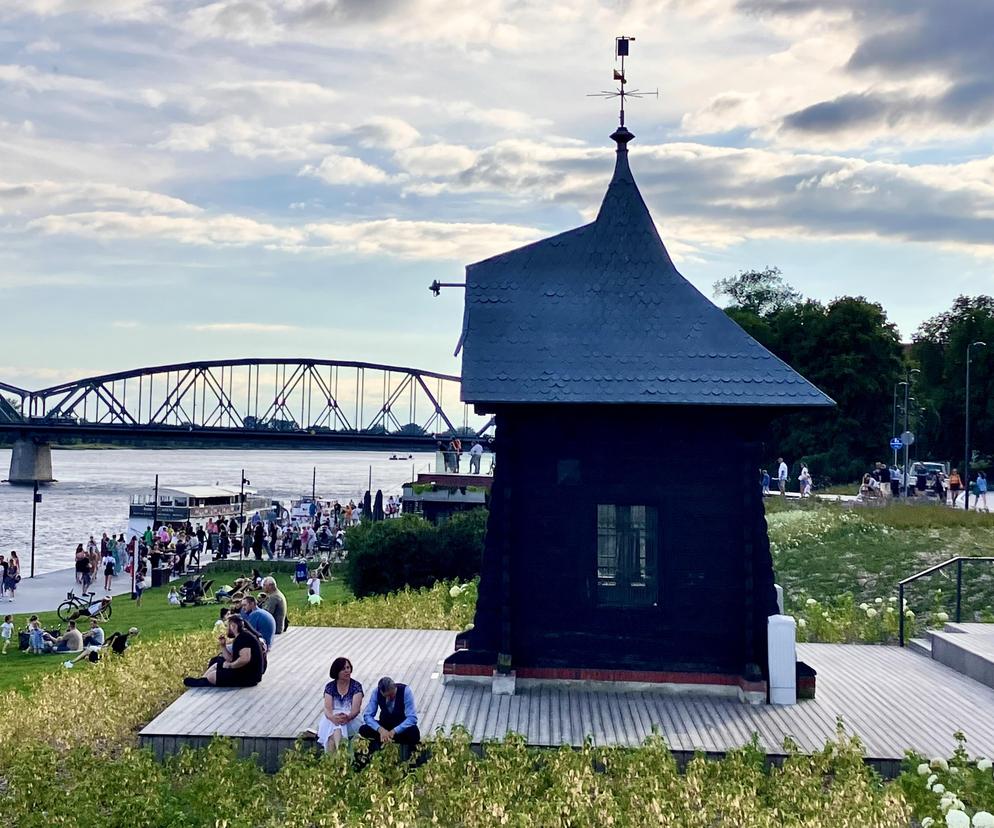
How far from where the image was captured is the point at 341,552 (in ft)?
130

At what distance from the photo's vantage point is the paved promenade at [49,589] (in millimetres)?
29719

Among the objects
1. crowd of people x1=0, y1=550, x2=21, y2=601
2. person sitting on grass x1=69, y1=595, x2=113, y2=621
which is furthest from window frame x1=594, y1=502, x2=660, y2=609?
crowd of people x1=0, y1=550, x2=21, y2=601

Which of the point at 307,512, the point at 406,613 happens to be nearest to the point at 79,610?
the point at 406,613

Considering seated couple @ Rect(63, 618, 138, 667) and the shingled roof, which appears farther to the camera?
seated couple @ Rect(63, 618, 138, 667)

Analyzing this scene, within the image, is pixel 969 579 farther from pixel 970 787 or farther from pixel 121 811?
pixel 121 811

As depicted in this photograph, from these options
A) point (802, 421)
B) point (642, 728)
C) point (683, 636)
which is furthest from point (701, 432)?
point (802, 421)

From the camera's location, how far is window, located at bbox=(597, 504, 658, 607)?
12.8 metres

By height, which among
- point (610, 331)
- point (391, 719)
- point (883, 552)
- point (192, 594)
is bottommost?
point (192, 594)

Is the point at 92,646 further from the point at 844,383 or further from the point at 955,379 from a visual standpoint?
the point at 955,379

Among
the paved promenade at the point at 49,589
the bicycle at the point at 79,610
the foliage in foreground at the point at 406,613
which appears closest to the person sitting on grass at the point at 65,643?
the bicycle at the point at 79,610

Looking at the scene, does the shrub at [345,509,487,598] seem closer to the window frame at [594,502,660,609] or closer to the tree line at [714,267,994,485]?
the window frame at [594,502,660,609]

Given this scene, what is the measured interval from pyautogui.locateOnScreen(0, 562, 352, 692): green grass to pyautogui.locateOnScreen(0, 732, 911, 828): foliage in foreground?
302 inches

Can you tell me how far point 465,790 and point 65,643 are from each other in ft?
47.5

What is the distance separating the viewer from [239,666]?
12555 mm
